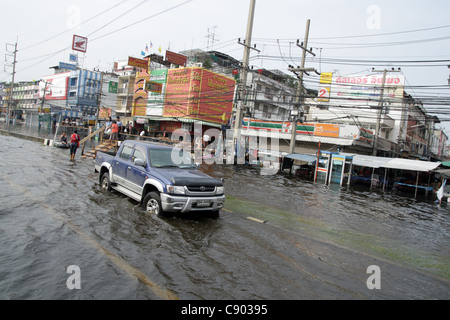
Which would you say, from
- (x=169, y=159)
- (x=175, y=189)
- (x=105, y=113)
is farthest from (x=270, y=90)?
(x=175, y=189)

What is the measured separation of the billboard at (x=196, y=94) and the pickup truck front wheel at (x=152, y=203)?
25706mm

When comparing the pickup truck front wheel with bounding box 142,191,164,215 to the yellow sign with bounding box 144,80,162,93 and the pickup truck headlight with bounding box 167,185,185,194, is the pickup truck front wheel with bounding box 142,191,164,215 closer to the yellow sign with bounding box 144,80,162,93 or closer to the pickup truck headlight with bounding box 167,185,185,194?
the pickup truck headlight with bounding box 167,185,185,194

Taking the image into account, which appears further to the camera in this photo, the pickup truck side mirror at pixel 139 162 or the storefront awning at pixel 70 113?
the storefront awning at pixel 70 113

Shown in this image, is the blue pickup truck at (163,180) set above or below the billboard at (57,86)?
below

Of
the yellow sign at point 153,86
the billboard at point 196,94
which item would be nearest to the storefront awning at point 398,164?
the billboard at point 196,94

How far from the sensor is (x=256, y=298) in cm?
415

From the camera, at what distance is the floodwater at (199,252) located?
430 centimetres

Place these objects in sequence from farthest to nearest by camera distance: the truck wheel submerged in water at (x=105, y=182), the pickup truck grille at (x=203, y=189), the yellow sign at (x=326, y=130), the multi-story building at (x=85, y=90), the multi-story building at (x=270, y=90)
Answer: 1. the multi-story building at (x=85, y=90)
2. the multi-story building at (x=270, y=90)
3. the yellow sign at (x=326, y=130)
4. the truck wheel submerged in water at (x=105, y=182)
5. the pickup truck grille at (x=203, y=189)

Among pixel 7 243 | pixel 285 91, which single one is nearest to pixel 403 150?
pixel 285 91

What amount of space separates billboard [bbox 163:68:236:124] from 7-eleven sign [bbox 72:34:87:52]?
1410cm

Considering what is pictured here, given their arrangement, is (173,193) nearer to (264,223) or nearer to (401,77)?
(264,223)

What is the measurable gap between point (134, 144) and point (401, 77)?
116 ft

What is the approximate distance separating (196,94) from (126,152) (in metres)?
26.1

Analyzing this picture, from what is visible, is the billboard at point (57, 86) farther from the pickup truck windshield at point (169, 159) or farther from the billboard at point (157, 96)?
the pickup truck windshield at point (169, 159)
